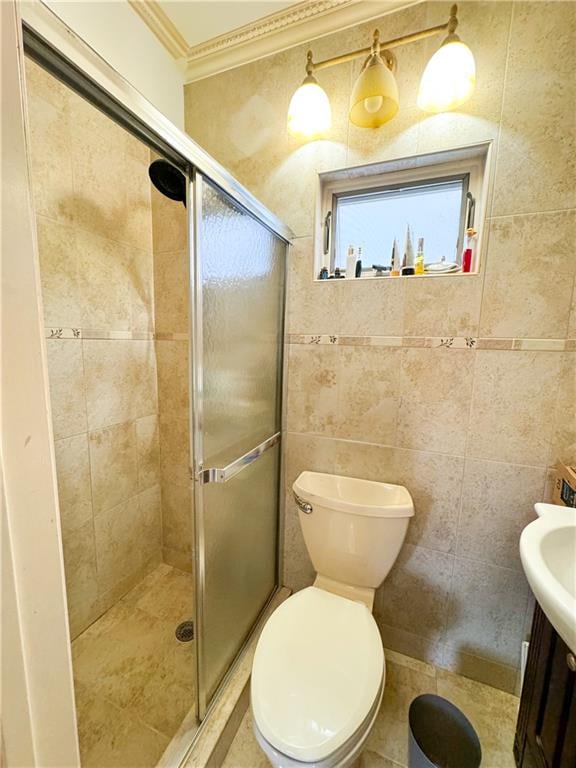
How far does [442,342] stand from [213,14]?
1531mm

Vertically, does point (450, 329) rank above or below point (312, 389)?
above

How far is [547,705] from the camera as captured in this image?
0.79 metres

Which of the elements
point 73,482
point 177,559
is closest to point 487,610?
point 177,559

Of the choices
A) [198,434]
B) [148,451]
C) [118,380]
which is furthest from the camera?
[148,451]

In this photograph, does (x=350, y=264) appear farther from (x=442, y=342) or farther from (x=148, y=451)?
(x=148, y=451)

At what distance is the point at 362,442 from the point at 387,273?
701mm

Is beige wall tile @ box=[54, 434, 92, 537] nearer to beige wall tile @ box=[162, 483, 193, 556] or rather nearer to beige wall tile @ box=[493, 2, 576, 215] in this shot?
beige wall tile @ box=[162, 483, 193, 556]

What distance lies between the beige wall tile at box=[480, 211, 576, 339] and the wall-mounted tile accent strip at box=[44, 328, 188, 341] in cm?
132

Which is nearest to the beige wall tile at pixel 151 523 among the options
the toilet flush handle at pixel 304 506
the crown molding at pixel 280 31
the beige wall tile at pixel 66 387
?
the beige wall tile at pixel 66 387

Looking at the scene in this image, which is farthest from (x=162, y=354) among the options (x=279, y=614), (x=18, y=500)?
(x=18, y=500)

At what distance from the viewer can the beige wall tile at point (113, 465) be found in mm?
1376

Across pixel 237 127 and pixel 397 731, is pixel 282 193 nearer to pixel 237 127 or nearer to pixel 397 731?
pixel 237 127

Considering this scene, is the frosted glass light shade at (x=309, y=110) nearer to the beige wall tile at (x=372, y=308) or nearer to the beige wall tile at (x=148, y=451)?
the beige wall tile at (x=372, y=308)

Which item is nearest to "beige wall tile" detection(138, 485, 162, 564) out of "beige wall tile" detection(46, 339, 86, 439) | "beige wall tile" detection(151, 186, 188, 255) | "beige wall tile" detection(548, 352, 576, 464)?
"beige wall tile" detection(46, 339, 86, 439)
